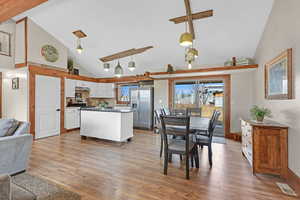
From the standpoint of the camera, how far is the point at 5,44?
445 cm

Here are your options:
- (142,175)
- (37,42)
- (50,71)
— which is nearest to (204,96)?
(142,175)

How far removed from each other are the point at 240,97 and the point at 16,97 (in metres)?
6.94

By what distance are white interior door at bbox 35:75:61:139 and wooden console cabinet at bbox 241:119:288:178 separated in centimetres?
548

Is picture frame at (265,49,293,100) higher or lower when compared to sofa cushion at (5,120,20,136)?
higher

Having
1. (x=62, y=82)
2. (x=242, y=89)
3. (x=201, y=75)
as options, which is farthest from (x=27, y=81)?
(x=242, y=89)

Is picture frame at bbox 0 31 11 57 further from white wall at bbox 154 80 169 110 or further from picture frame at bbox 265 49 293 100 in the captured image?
picture frame at bbox 265 49 293 100

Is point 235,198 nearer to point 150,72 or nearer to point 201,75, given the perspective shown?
point 201,75

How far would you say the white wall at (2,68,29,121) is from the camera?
431cm

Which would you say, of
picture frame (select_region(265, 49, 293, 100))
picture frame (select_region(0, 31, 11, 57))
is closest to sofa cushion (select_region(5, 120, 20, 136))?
picture frame (select_region(0, 31, 11, 57))

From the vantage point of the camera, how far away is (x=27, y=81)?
428 centimetres

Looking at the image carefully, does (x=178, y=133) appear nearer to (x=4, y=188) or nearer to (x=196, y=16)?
(x=4, y=188)

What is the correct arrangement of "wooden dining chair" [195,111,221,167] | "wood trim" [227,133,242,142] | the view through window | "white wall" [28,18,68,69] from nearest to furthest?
"wooden dining chair" [195,111,221,167]
"white wall" [28,18,68,69]
"wood trim" [227,133,242,142]
the view through window

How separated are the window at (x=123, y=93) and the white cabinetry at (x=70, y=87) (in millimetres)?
1995

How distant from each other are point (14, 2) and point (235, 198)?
163 inches
